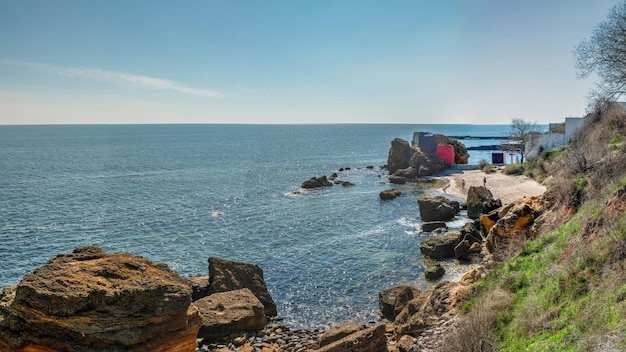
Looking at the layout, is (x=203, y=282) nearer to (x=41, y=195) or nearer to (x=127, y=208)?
(x=127, y=208)

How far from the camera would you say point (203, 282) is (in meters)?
24.5

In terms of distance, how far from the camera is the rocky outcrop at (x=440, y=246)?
3080cm

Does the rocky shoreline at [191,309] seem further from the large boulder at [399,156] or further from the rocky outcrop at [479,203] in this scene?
the large boulder at [399,156]

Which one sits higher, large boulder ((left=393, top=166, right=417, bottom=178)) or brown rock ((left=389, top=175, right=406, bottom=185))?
large boulder ((left=393, top=166, right=417, bottom=178))

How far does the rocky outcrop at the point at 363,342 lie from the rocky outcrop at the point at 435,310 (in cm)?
148

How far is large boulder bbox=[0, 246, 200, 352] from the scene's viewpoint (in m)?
10.2

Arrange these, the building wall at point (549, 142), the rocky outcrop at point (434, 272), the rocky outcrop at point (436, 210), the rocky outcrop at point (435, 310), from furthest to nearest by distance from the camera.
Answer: the building wall at point (549, 142), the rocky outcrop at point (436, 210), the rocky outcrop at point (434, 272), the rocky outcrop at point (435, 310)

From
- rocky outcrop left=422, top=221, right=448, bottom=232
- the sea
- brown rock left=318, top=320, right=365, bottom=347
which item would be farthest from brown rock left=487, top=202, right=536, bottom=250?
rocky outcrop left=422, top=221, right=448, bottom=232

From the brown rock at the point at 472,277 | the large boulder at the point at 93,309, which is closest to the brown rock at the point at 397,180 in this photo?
the brown rock at the point at 472,277

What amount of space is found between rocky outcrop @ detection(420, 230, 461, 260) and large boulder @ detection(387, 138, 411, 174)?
48177mm

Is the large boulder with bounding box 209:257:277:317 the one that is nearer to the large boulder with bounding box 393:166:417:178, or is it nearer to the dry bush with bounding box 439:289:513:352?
the dry bush with bounding box 439:289:513:352

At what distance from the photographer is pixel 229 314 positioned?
2027 cm

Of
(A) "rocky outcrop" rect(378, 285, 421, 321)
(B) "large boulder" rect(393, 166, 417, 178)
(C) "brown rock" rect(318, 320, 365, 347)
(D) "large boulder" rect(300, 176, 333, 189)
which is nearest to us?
(C) "brown rock" rect(318, 320, 365, 347)

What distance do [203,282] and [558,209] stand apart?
1963 centimetres
